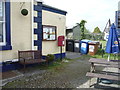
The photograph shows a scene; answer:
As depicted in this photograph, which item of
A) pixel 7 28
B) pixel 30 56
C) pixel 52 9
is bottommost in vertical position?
pixel 30 56

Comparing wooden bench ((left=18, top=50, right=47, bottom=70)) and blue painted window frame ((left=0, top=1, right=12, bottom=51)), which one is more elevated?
blue painted window frame ((left=0, top=1, right=12, bottom=51))

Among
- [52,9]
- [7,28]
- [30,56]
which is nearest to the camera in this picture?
[7,28]

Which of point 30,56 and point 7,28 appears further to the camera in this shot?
point 30,56

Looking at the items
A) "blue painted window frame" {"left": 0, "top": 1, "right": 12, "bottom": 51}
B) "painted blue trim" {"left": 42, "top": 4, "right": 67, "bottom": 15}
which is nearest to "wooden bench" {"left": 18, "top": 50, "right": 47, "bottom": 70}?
"blue painted window frame" {"left": 0, "top": 1, "right": 12, "bottom": 51}

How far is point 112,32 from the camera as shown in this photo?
471 cm

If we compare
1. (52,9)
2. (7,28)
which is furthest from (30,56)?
(52,9)

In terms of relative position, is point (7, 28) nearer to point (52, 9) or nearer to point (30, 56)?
point (30, 56)

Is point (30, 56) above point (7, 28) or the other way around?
the other way around

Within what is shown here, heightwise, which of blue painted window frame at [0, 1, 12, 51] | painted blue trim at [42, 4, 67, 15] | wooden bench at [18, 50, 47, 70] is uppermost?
painted blue trim at [42, 4, 67, 15]

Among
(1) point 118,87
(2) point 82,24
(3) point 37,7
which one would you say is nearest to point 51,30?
(3) point 37,7

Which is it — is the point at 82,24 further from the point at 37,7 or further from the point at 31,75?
the point at 31,75

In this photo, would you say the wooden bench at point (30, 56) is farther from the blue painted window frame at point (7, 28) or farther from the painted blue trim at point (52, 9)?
the painted blue trim at point (52, 9)

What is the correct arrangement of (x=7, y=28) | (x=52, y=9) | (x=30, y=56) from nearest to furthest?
1. (x=7, y=28)
2. (x=30, y=56)
3. (x=52, y=9)

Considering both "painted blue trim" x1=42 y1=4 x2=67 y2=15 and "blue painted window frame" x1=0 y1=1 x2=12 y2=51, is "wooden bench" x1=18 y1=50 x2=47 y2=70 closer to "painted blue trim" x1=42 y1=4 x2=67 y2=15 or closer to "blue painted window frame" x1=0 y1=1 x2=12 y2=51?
"blue painted window frame" x1=0 y1=1 x2=12 y2=51
